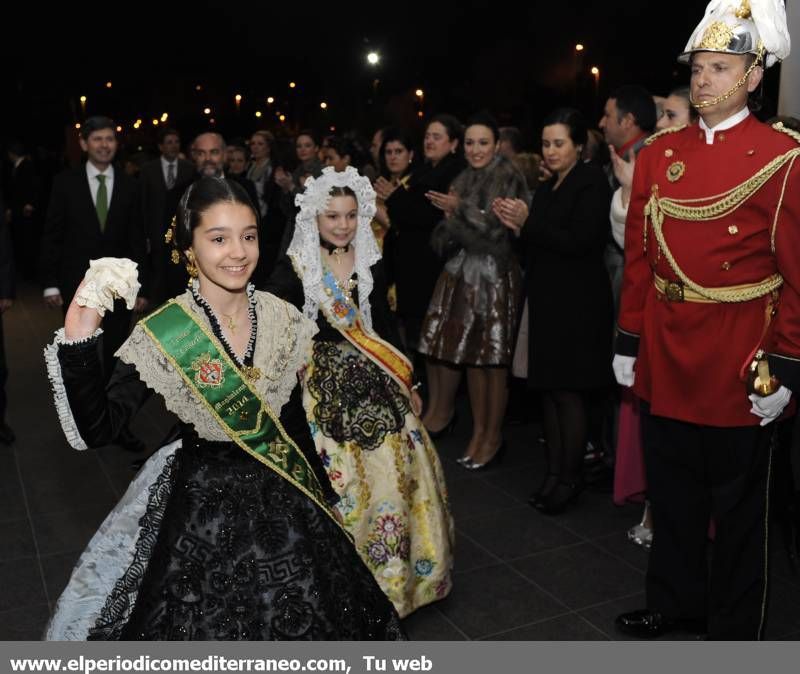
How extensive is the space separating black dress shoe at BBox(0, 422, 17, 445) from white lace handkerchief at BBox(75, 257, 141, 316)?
11.8ft

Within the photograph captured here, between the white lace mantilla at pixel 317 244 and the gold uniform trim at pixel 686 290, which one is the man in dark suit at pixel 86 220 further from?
the gold uniform trim at pixel 686 290

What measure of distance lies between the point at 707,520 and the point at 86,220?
140 inches

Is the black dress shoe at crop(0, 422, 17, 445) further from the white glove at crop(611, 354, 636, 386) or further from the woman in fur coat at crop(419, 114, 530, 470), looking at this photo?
the white glove at crop(611, 354, 636, 386)

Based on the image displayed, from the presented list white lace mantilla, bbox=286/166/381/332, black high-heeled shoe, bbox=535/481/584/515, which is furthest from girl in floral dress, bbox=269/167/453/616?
black high-heeled shoe, bbox=535/481/584/515

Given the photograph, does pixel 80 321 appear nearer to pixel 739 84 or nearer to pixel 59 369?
pixel 59 369

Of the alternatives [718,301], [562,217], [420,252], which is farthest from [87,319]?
[420,252]

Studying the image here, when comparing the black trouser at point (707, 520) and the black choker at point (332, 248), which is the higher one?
the black choker at point (332, 248)

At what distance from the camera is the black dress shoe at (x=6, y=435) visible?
16.8 ft

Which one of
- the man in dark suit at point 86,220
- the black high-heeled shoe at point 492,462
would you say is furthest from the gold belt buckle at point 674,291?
the man in dark suit at point 86,220

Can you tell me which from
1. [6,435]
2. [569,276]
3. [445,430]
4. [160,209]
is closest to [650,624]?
[569,276]

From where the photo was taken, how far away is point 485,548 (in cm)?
379

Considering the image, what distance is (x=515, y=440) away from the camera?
5188 millimetres

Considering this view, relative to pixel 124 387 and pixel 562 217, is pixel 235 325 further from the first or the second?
pixel 562 217

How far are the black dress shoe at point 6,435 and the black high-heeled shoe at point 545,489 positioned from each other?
291 centimetres
